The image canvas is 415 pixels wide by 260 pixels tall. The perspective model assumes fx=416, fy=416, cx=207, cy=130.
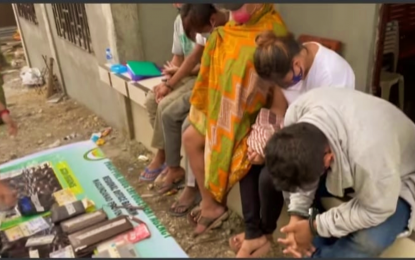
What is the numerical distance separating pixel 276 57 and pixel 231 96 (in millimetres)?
322

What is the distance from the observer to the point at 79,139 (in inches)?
125

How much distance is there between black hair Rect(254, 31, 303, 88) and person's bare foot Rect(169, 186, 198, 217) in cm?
88

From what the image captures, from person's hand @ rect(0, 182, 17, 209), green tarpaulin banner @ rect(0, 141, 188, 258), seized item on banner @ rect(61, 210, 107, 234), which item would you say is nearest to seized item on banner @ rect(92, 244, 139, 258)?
green tarpaulin banner @ rect(0, 141, 188, 258)

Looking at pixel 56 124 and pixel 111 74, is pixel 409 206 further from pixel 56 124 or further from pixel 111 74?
pixel 56 124

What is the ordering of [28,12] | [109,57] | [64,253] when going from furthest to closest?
[28,12] → [109,57] → [64,253]

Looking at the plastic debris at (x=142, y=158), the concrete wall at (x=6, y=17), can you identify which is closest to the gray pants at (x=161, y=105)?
the plastic debris at (x=142, y=158)

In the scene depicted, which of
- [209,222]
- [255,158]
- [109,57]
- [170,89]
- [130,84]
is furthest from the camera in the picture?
[109,57]

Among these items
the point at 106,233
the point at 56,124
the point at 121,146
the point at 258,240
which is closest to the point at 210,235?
the point at 258,240

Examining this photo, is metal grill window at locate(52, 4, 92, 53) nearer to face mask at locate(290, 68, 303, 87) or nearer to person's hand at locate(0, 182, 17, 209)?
person's hand at locate(0, 182, 17, 209)

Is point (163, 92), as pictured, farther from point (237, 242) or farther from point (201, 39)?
point (237, 242)

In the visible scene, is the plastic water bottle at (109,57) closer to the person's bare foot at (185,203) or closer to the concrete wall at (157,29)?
the concrete wall at (157,29)

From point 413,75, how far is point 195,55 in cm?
167

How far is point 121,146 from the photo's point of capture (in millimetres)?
2977

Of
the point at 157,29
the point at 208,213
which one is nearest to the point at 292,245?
the point at 208,213
